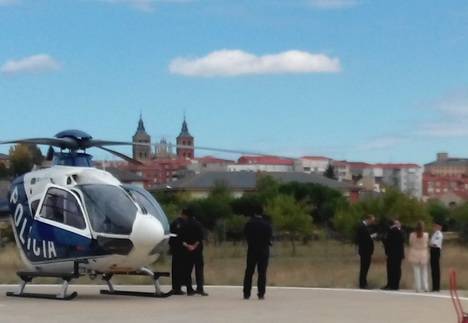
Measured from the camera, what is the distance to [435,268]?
21.9 m

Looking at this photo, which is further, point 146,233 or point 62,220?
point 62,220

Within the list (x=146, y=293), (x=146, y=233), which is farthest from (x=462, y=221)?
(x=146, y=233)

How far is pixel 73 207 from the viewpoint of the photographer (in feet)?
62.3

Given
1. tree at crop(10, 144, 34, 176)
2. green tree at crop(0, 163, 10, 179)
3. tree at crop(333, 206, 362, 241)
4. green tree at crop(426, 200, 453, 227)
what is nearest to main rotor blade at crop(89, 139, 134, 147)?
tree at crop(10, 144, 34, 176)

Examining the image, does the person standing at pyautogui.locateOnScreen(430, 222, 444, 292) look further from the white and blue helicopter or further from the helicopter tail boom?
the helicopter tail boom

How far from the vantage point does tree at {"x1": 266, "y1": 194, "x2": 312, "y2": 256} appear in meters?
71.2

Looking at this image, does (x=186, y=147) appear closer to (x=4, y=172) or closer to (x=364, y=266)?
(x=364, y=266)

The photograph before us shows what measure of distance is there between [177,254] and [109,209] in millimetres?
2297

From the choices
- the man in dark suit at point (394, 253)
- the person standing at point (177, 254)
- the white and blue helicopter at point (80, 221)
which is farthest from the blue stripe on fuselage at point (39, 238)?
the man in dark suit at point (394, 253)

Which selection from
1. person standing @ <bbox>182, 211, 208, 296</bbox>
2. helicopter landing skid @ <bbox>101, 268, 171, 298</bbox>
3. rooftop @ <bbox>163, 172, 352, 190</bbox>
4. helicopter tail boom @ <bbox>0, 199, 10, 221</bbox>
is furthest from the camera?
rooftop @ <bbox>163, 172, 352, 190</bbox>

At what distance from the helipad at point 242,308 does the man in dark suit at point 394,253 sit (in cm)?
76

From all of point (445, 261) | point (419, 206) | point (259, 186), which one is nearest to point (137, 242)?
point (445, 261)

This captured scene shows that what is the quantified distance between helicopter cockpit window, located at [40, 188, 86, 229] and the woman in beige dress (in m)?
7.11

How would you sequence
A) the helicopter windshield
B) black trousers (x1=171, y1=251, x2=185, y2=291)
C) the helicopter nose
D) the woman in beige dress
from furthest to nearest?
the woman in beige dress < black trousers (x1=171, y1=251, x2=185, y2=291) < the helicopter windshield < the helicopter nose
